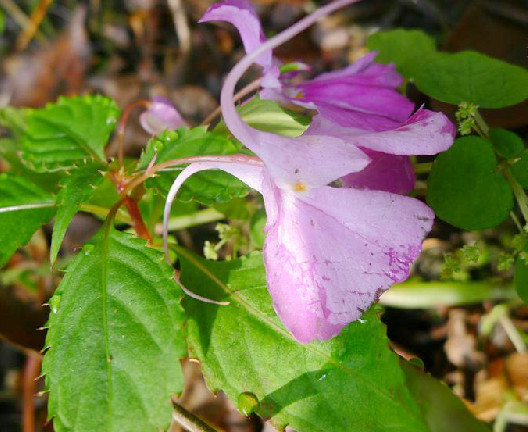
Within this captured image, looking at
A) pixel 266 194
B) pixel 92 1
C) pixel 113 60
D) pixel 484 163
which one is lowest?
pixel 113 60

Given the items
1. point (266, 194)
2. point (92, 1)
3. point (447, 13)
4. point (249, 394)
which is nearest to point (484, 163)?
point (266, 194)

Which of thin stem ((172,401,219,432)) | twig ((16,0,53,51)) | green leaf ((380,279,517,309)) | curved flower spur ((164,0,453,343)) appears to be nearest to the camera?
curved flower spur ((164,0,453,343))

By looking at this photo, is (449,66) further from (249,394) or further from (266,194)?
(249,394)

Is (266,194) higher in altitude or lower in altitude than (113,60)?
higher

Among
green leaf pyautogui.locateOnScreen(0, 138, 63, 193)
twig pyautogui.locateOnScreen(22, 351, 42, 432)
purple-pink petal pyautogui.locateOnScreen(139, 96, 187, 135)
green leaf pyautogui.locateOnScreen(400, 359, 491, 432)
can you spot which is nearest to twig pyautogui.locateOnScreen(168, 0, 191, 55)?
green leaf pyautogui.locateOnScreen(0, 138, 63, 193)

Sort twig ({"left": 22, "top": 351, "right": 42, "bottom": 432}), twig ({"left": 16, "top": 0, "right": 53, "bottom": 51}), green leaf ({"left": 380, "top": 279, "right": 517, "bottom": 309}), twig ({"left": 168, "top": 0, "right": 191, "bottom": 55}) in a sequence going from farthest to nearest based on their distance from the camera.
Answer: twig ({"left": 16, "top": 0, "right": 53, "bottom": 51}) → twig ({"left": 168, "top": 0, "right": 191, "bottom": 55}) → twig ({"left": 22, "top": 351, "right": 42, "bottom": 432}) → green leaf ({"left": 380, "top": 279, "right": 517, "bottom": 309})

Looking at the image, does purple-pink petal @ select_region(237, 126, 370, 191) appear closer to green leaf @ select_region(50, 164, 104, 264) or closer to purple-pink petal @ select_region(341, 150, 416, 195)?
purple-pink petal @ select_region(341, 150, 416, 195)

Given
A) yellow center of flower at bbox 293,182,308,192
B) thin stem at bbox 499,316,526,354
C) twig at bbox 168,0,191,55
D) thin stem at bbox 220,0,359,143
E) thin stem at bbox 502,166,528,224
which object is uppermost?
thin stem at bbox 220,0,359,143
